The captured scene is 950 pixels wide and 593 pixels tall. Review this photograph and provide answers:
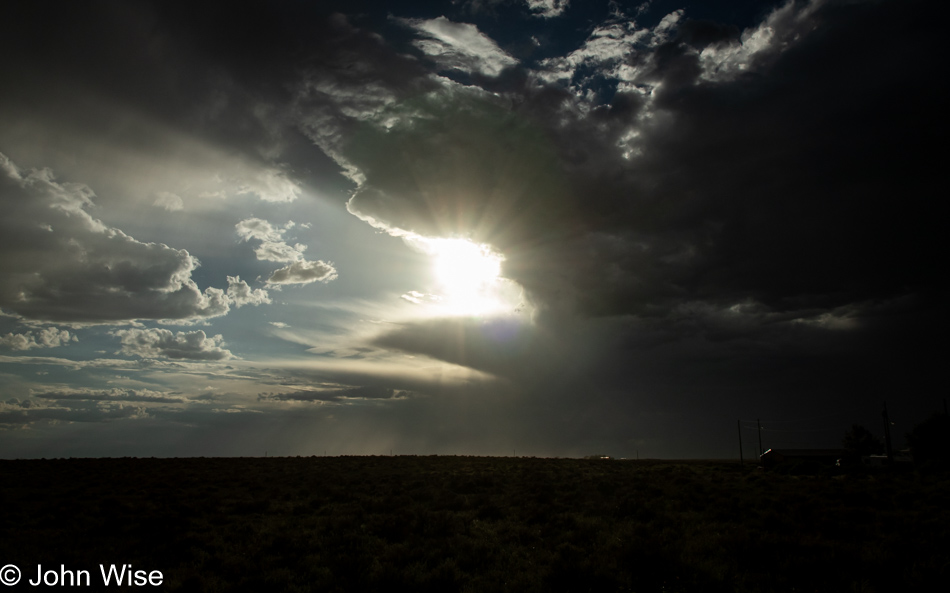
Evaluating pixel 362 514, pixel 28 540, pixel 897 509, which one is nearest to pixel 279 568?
pixel 362 514

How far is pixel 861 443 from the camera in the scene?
10831 cm

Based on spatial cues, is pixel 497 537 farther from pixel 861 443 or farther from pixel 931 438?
pixel 861 443

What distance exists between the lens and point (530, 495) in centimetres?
2600

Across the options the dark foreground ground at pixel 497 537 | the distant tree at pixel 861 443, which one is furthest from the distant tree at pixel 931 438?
the dark foreground ground at pixel 497 537

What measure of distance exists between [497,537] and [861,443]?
4988 inches

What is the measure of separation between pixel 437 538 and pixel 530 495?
10526 millimetres

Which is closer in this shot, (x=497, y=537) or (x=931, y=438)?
(x=497, y=537)

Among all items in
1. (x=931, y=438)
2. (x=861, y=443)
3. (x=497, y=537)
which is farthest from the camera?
(x=861, y=443)

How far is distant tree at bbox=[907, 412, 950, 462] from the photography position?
271 feet

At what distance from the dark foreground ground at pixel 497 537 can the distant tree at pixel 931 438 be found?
75.4 metres

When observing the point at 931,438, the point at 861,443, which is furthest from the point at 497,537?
the point at 861,443

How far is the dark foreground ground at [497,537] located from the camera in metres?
11.8

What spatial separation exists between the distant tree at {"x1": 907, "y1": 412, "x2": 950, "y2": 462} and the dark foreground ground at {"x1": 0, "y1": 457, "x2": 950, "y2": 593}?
75366mm

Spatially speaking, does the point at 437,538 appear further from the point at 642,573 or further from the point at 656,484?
the point at 656,484
